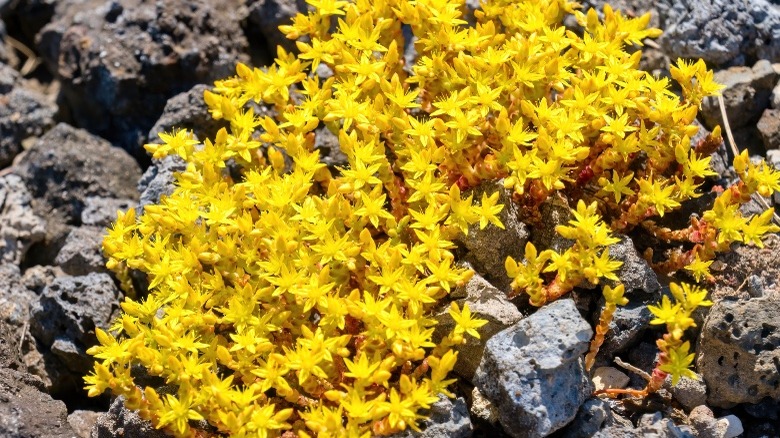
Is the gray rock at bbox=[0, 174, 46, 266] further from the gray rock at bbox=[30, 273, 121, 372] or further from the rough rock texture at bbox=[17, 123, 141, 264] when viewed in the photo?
the gray rock at bbox=[30, 273, 121, 372]

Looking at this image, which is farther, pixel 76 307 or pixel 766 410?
pixel 76 307

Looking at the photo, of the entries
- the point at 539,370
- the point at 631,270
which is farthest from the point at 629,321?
the point at 539,370

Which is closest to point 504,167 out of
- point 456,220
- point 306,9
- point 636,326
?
point 456,220

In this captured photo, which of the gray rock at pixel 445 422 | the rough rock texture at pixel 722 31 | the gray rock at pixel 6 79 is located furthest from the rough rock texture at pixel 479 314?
the gray rock at pixel 6 79

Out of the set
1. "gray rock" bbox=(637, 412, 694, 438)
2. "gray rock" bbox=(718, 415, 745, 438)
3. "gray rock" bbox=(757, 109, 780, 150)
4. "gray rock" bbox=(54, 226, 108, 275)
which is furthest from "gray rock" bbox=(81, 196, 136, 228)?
"gray rock" bbox=(757, 109, 780, 150)

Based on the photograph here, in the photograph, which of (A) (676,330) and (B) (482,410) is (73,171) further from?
(A) (676,330)

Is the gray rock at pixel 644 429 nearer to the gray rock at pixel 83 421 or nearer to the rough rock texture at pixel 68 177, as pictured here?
the gray rock at pixel 83 421
